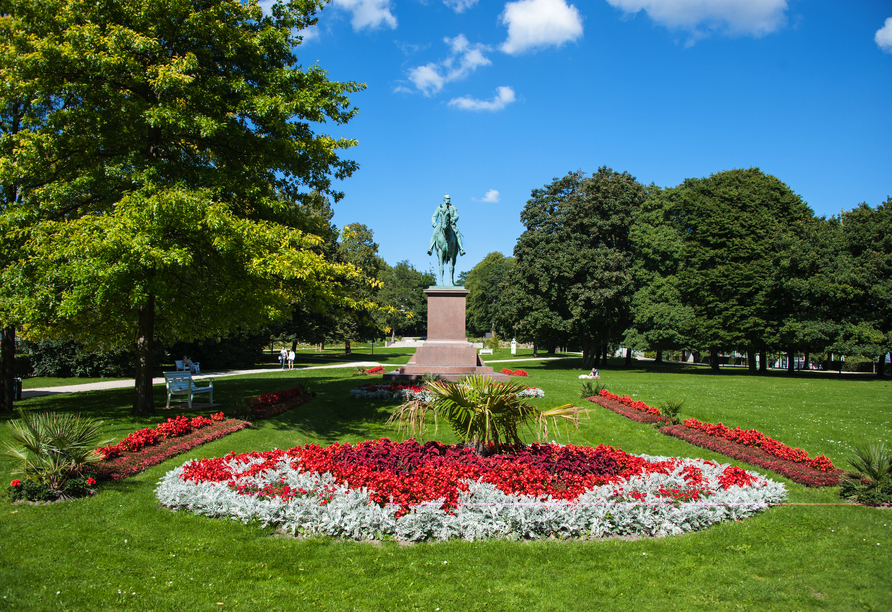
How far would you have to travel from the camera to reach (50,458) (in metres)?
5.96

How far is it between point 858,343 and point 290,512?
102ft

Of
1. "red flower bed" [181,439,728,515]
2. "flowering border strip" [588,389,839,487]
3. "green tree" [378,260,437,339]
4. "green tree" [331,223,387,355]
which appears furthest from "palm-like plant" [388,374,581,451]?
"green tree" [378,260,437,339]

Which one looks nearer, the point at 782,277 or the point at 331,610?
the point at 331,610

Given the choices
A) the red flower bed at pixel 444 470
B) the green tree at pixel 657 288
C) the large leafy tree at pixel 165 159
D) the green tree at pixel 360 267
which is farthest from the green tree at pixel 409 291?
the red flower bed at pixel 444 470

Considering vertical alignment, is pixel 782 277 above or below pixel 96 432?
above

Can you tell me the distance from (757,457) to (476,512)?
5474mm

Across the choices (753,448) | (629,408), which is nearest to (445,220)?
(629,408)

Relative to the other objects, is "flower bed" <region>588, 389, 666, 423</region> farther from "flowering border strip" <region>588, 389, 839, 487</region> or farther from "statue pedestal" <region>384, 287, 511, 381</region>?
"statue pedestal" <region>384, 287, 511, 381</region>

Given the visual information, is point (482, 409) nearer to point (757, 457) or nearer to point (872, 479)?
point (872, 479)

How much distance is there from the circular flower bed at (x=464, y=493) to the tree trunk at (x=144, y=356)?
214 inches

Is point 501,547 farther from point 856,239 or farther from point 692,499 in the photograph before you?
point 856,239

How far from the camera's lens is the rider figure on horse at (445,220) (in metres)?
19.8

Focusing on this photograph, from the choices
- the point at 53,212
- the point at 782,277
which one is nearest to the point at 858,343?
the point at 782,277

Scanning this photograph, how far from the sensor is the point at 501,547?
512 cm
